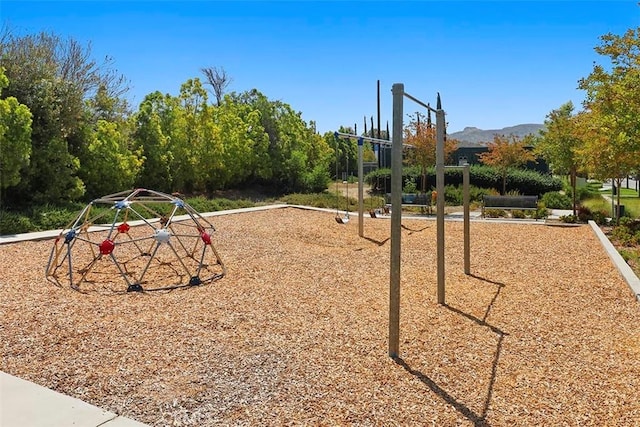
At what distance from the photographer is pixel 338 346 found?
14.2ft

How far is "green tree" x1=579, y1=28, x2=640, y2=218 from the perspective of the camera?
724 cm

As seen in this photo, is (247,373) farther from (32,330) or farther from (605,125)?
(605,125)

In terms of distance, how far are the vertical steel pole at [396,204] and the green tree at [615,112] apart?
15.0 ft

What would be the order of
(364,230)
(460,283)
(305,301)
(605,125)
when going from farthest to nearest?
(364,230) < (605,125) < (460,283) < (305,301)

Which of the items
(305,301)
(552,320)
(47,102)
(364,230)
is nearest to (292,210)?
(364,230)

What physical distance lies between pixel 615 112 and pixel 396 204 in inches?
247

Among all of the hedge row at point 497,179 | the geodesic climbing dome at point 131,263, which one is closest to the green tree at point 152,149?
the hedge row at point 497,179

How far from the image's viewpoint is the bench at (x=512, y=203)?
14.2 metres

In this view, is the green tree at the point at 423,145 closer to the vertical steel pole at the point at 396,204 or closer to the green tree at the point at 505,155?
the green tree at the point at 505,155

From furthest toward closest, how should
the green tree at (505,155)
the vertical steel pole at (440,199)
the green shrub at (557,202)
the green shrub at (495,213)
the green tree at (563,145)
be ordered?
1. the green tree at (505,155)
2. the green shrub at (557,202)
3. the green shrub at (495,213)
4. the green tree at (563,145)
5. the vertical steel pole at (440,199)

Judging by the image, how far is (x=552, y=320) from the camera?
16.6ft

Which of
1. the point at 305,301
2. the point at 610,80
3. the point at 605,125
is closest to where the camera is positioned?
the point at 305,301

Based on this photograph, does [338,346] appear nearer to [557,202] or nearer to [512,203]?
[512,203]

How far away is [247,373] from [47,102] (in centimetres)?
1118
